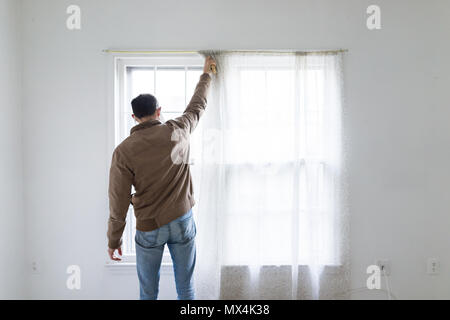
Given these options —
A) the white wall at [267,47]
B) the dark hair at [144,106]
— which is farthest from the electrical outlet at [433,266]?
the dark hair at [144,106]

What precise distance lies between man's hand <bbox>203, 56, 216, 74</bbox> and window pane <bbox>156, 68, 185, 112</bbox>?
0.80 ft

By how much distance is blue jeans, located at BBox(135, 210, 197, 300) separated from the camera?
154cm

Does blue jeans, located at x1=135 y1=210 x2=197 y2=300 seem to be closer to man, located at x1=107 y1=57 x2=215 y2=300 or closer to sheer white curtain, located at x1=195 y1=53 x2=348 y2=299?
man, located at x1=107 y1=57 x2=215 y2=300

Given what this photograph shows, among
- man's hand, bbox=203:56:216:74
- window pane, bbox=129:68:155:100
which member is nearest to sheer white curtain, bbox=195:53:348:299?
man's hand, bbox=203:56:216:74

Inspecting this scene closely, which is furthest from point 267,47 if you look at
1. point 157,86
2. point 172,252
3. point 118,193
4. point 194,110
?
point 172,252

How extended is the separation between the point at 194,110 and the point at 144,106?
362 mm

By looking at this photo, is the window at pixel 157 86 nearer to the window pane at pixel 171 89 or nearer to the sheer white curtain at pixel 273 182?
the window pane at pixel 171 89

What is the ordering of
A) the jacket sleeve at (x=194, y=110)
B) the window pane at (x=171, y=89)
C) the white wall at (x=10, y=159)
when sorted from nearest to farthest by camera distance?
the jacket sleeve at (x=194, y=110), the white wall at (x=10, y=159), the window pane at (x=171, y=89)

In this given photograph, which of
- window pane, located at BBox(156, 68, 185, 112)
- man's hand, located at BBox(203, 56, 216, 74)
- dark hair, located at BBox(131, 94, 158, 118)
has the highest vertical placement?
man's hand, located at BBox(203, 56, 216, 74)

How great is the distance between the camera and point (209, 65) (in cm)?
197

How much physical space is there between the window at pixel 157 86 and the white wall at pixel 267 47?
12cm

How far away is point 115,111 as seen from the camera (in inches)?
80.3

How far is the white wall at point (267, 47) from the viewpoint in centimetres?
201

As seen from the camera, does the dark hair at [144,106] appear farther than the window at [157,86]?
No
